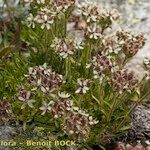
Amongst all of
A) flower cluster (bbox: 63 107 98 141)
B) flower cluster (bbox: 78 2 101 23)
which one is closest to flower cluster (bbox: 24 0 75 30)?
flower cluster (bbox: 78 2 101 23)

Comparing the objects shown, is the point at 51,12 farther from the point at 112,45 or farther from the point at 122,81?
the point at 122,81

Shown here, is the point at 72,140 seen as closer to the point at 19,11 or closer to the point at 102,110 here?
the point at 102,110

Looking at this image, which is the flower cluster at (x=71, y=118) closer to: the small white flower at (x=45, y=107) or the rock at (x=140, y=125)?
the small white flower at (x=45, y=107)

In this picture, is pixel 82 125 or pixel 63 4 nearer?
pixel 82 125

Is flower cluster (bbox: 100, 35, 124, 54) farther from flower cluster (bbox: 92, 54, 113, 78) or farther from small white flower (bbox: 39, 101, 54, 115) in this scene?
small white flower (bbox: 39, 101, 54, 115)

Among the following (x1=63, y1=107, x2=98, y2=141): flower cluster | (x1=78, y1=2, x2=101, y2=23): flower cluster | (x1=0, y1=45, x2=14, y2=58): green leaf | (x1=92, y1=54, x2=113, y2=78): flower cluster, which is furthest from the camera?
(x1=0, y1=45, x2=14, y2=58): green leaf

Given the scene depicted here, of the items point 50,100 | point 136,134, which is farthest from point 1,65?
point 136,134
